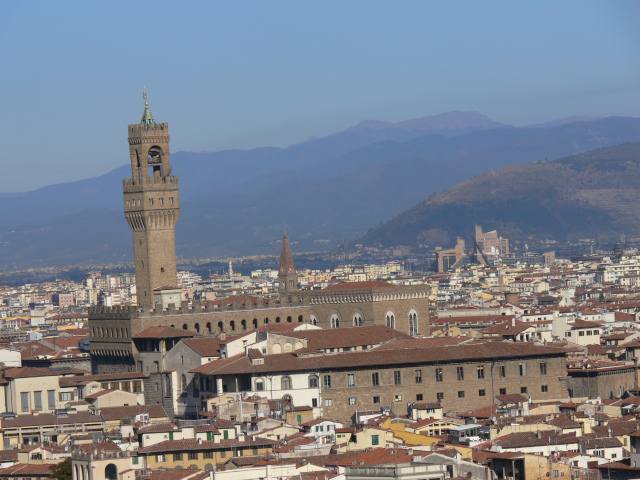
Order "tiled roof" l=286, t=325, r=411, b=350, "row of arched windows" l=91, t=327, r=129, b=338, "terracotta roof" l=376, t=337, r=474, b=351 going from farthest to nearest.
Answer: "row of arched windows" l=91, t=327, r=129, b=338 → "tiled roof" l=286, t=325, r=411, b=350 → "terracotta roof" l=376, t=337, r=474, b=351

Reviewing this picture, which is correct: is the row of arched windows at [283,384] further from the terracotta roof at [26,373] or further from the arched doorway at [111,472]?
the arched doorway at [111,472]

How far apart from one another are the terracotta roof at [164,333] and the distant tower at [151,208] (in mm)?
5182

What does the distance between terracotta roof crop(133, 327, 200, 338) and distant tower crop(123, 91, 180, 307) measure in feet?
17.0

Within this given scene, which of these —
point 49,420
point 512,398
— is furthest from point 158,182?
point 49,420

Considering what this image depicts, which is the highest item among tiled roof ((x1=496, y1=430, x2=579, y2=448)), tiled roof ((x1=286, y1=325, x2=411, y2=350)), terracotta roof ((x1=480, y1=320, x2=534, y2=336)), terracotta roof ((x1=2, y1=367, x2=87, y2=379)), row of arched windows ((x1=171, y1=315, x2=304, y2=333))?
row of arched windows ((x1=171, y1=315, x2=304, y2=333))

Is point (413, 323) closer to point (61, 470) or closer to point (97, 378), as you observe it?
point (97, 378)

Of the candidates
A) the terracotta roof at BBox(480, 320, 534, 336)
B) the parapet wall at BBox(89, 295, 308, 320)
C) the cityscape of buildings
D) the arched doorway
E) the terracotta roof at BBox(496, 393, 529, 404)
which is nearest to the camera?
the arched doorway

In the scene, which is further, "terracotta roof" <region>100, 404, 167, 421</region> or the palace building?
the palace building

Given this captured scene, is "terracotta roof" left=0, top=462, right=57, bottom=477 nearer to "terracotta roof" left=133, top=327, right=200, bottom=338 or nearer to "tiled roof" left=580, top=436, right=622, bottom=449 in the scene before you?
"tiled roof" left=580, top=436, right=622, bottom=449

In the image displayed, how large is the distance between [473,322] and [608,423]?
46601mm

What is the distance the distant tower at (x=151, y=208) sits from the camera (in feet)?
281

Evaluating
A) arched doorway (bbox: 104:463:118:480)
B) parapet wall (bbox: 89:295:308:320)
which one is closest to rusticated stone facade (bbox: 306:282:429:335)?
parapet wall (bbox: 89:295:308:320)

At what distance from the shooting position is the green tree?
45741 millimetres

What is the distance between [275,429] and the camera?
5284 cm
